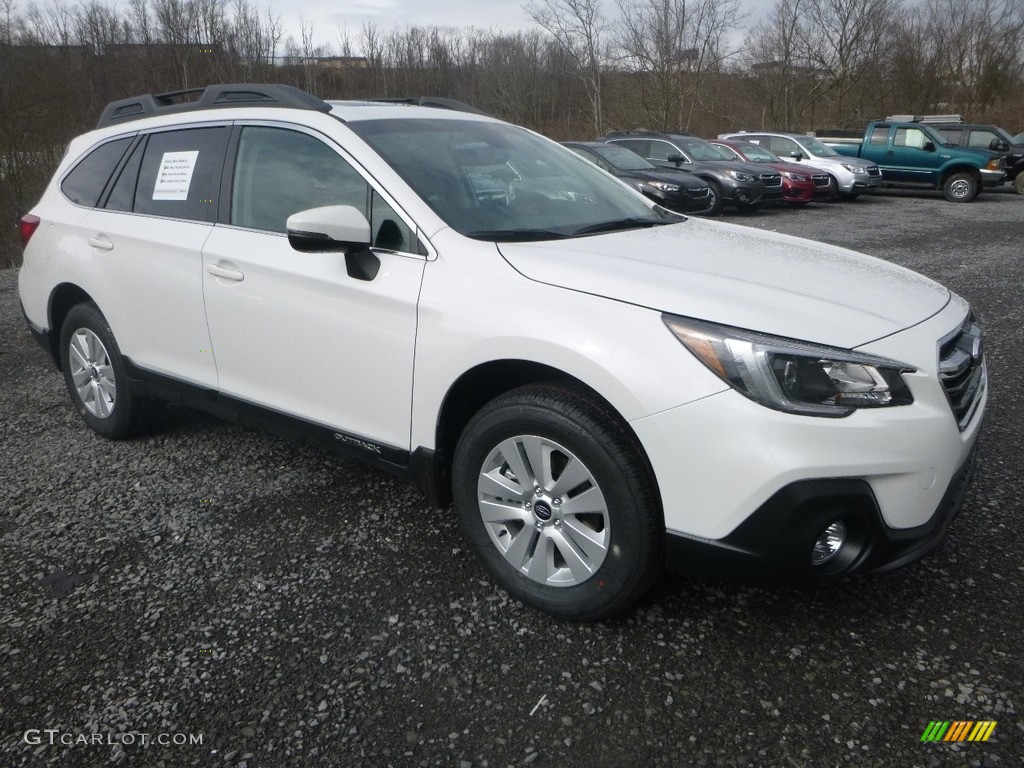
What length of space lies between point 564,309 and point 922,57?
1640 inches

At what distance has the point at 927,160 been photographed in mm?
18906

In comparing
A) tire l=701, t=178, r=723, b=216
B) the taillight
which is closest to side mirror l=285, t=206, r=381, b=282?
the taillight

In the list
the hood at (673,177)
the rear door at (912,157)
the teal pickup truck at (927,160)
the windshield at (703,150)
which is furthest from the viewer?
the rear door at (912,157)

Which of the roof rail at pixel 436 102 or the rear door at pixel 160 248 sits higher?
the roof rail at pixel 436 102

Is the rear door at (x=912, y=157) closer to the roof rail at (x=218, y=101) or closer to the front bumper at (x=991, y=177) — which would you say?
the front bumper at (x=991, y=177)

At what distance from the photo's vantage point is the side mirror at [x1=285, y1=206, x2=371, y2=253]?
272cm

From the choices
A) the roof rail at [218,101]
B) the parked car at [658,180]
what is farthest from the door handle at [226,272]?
the parked car at [658,180]

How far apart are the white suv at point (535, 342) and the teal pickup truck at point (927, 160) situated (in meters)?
17.9

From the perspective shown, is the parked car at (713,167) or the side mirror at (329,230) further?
the parked car at (713,167)

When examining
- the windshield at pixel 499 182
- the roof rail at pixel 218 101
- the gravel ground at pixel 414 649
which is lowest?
the gravel ground at pixel 414 649

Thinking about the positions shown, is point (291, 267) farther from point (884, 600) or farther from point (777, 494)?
point (884, 600)

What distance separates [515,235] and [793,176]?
50.1 ft

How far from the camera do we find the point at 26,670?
98.7 inches

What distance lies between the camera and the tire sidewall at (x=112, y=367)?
407cm
